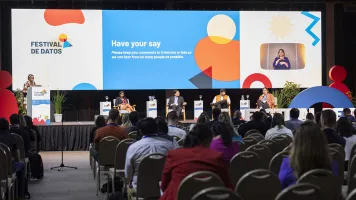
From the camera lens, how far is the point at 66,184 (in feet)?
28.8

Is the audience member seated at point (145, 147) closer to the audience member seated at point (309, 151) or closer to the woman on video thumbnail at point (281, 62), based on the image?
the audience member seated at point (309, 151)

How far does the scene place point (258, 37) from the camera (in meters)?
16.9

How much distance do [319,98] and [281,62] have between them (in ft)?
10.6

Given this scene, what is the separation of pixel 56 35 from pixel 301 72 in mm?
7024

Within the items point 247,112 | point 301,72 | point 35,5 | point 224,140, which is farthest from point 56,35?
point 224,140

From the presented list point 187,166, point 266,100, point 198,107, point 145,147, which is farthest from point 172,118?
point 198,107

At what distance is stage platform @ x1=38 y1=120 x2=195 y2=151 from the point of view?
46.1 feet

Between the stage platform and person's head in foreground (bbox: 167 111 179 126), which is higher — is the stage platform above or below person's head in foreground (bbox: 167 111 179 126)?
below

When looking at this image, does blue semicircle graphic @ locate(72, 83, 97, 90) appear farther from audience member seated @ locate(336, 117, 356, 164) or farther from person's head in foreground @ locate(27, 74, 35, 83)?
audience member seated @ locate(336, 117, 356, 164)

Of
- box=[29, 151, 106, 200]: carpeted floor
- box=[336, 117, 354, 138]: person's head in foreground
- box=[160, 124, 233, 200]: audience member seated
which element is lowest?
box=[29, 151, 106, 200]: carpeted floor

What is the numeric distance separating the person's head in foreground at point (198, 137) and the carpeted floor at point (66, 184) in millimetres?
3632

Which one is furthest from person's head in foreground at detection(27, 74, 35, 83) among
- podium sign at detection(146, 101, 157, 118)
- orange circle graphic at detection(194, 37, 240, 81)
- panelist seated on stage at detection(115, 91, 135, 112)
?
orange circle graphic at detection(194, 37, 240, 81)

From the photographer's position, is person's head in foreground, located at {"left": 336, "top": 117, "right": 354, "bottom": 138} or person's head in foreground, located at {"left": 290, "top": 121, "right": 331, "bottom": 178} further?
person's head in foreground, located at {"left": 336, "top": 117, "right": 354, "bottom": 138}

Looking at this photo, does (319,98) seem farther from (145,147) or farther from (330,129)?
(145,147)
